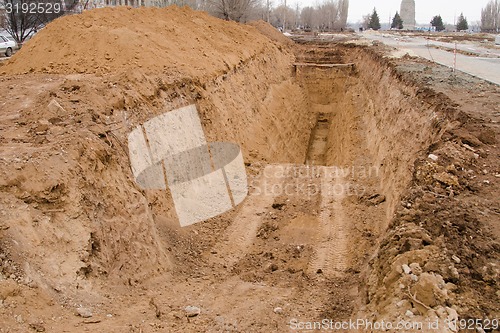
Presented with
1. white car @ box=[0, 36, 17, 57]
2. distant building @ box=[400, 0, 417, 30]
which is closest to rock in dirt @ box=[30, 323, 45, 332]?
white car @ box=[0, 36, 17, 57]

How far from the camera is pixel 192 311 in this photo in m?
6.77

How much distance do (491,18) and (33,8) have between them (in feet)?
312

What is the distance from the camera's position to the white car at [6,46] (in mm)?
24969

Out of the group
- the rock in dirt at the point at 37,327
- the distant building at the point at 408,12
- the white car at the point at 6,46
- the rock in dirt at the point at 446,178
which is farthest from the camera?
the distant building at the point at 408,12

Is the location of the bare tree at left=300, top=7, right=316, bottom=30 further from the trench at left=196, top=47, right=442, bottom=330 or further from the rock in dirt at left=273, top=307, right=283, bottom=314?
the rock in dirt at left=273, top=307, right=283, bottom=314

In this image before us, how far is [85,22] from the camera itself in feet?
49.7

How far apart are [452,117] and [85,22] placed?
12078 millimetres

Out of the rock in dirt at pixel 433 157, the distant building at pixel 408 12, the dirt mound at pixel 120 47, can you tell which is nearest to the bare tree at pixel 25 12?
the dirt mound at pixel 120 47

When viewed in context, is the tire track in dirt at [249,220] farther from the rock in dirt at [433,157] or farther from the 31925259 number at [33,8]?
the 31925259 number at [33,8]

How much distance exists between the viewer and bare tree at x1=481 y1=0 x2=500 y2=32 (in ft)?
290

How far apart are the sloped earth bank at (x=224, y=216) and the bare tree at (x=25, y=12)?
30.9 ft

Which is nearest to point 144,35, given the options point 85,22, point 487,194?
point 85,22

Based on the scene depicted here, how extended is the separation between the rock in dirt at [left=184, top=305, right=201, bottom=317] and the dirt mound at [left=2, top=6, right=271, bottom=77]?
7.92 metres

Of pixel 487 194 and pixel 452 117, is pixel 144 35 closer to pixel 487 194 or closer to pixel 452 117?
pixel 452 117
